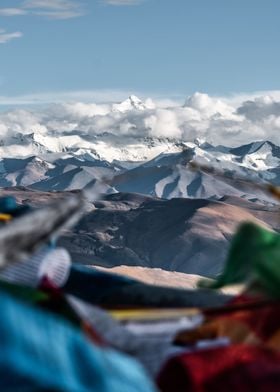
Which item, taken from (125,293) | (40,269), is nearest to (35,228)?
(40,269)

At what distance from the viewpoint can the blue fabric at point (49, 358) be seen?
6.46 ft

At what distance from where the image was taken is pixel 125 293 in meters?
3.22

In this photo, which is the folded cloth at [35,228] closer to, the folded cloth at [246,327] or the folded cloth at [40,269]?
the folded cloth at [40,269]

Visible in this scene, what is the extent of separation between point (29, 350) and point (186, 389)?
0.61m

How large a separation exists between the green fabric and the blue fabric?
2.70ft

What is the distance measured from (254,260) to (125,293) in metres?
0.53

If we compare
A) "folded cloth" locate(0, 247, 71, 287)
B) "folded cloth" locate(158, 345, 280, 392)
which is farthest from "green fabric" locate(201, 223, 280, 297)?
"folded cloth" locate(0, 247, 71, 287)

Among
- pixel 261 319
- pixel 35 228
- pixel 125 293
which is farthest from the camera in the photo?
pixel 125 293

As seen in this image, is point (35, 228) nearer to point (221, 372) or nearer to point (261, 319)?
point (221, 372)

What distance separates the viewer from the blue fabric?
6.46 feet

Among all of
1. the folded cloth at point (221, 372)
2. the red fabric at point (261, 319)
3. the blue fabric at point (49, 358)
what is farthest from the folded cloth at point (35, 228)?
the red fabric at point (261, 319)

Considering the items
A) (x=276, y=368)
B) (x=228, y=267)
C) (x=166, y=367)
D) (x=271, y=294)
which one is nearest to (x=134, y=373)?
(x=166, y=367)

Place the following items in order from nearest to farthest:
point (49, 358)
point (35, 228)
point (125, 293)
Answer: point (49, 358) < point (35, 228) < point (125, 293)

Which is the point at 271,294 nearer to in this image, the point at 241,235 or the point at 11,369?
the point at 241,235
